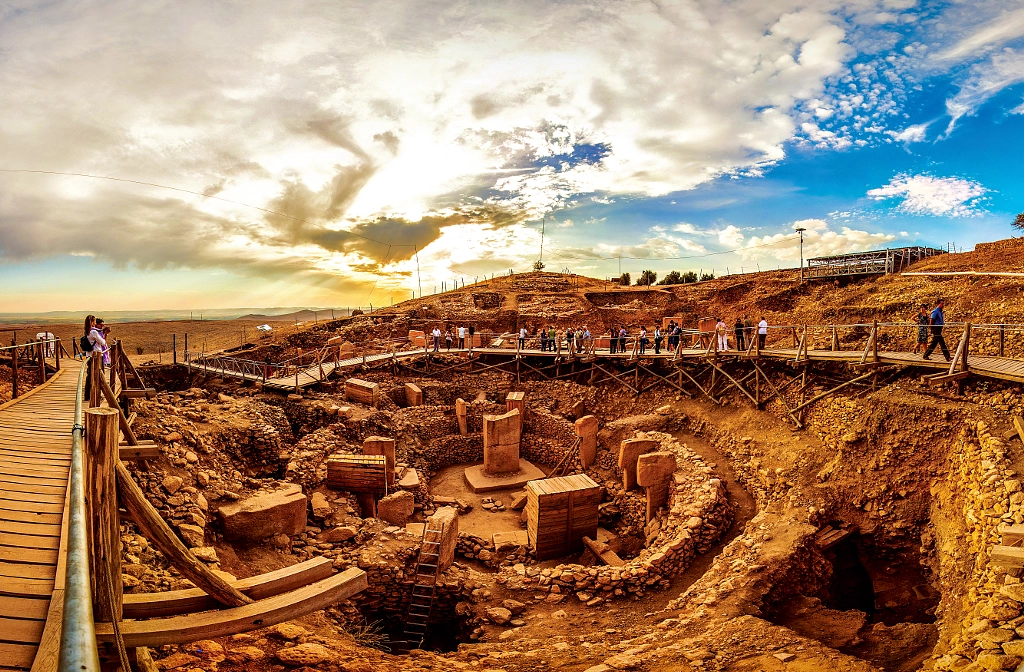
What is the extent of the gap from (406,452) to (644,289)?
2408 cm

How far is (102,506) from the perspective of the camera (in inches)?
118

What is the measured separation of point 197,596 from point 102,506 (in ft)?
2.99

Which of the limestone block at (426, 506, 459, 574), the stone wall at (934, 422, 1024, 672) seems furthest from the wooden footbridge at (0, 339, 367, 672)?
the stone wall at (934, 422, 1024, 672)

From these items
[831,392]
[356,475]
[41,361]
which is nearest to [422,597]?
[356,475]

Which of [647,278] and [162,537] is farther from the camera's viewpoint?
[647,278]

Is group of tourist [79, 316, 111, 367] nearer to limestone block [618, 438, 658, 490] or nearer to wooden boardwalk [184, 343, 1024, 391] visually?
wooden boardwalk [184, 343, 1024, 391]

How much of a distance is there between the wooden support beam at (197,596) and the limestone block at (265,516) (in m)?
5.10

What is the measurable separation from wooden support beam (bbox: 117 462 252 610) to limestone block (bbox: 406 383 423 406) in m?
14.2

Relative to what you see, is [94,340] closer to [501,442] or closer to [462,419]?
[501,442]

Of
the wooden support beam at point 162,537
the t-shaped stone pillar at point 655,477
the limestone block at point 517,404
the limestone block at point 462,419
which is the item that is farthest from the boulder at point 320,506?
the limestone block at point 517,404

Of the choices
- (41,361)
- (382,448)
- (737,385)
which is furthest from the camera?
(737,385)

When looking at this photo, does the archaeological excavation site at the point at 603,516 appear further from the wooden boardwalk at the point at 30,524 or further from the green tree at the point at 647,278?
the green tree at the point at 647,278

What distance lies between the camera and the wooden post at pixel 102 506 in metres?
2.81

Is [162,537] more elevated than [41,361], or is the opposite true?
[41,361]
